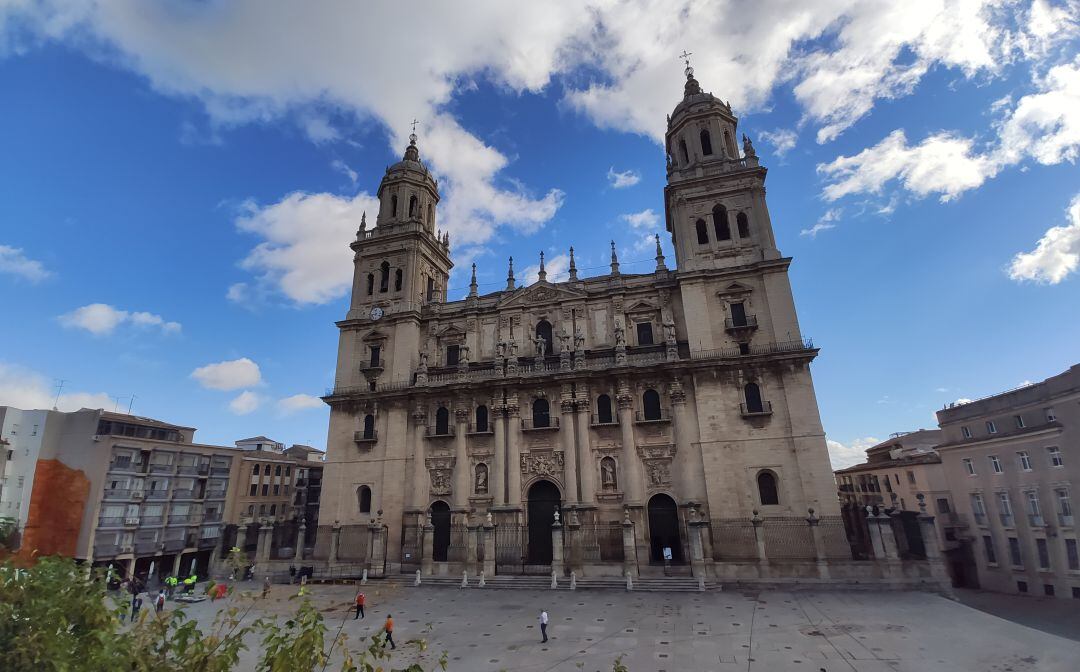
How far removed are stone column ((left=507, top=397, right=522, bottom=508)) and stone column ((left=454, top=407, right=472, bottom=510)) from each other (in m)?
2.51

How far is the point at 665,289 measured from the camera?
30.4 m

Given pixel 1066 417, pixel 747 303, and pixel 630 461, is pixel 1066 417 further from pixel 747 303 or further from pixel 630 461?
pixel 630 461

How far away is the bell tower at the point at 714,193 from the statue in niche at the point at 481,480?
1620cm

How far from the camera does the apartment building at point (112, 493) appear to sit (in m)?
32.4

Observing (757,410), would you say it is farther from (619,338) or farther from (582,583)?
(582,583)

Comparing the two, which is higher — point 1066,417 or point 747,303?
point 747,303

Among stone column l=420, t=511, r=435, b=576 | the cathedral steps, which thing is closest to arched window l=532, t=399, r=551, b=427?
stone column l=420, t=511, r=435, b=576

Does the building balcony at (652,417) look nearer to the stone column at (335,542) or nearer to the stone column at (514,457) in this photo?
the stone column at (514,457)

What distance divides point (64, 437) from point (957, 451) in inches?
2282

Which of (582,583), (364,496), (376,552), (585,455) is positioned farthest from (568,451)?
(364,496)

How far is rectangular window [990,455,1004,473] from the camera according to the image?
2958 centimetres

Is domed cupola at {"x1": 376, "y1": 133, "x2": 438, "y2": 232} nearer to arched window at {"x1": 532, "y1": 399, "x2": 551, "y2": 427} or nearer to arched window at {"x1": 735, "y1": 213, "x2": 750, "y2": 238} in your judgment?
arched window at {"x1": 532, "y1": 399, "x2": 551, "y2": 427}

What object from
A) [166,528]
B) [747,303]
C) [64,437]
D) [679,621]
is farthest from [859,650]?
[64,437]

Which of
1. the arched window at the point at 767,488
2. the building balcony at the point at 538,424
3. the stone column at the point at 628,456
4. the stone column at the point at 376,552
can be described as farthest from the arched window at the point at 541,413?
the arched window at the point at 767,488
